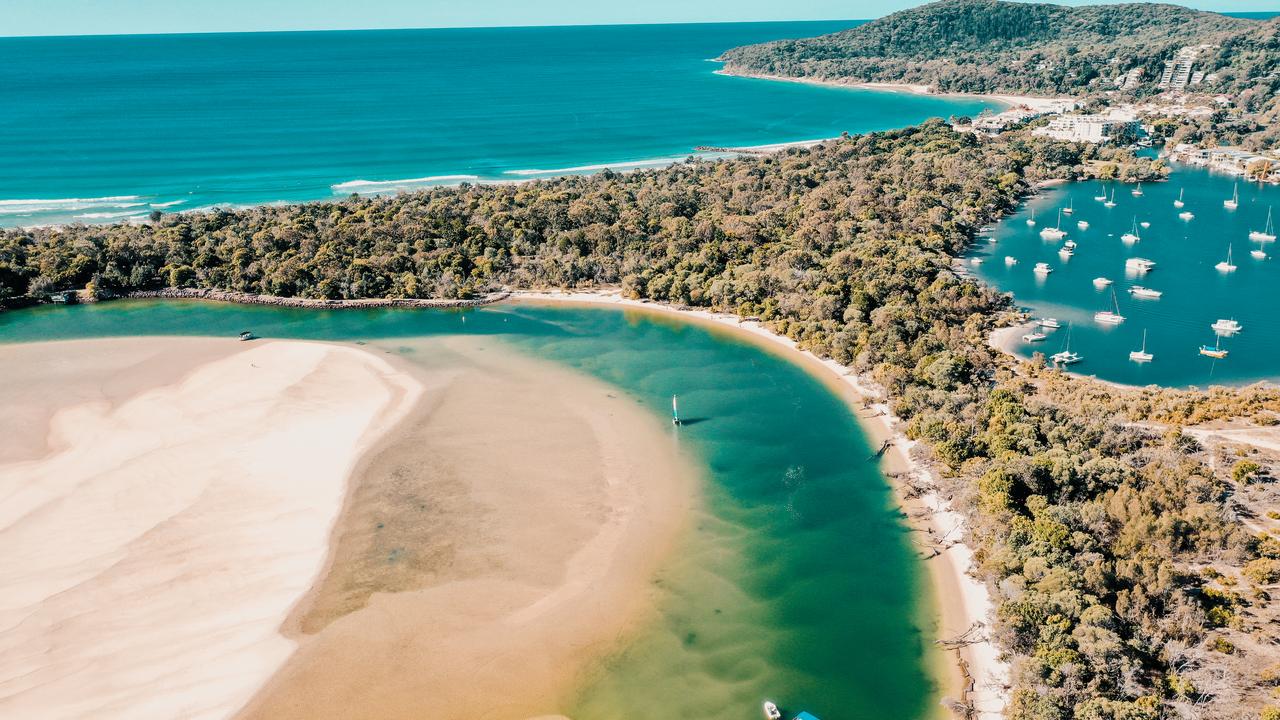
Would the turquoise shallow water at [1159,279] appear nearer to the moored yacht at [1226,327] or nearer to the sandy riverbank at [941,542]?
the moored yacht at [1226,327]

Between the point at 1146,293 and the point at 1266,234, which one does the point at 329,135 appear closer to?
the point at 1146,293

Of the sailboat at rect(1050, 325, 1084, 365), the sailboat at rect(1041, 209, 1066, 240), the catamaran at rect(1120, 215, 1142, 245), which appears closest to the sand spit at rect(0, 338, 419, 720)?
the sailboat at rect(1050, 325, 1084, 365)

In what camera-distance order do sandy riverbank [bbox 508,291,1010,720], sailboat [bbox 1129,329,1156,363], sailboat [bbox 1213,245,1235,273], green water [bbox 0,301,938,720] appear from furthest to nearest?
sailboat [bbox 1213,245,1235,273], sailboat [bbox 1129,329,1156,363], green water [bbox 0,301,938,720], sandy riverbank [bbox 508,291,1010,720]

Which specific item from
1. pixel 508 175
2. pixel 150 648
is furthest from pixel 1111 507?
pixel 508 175

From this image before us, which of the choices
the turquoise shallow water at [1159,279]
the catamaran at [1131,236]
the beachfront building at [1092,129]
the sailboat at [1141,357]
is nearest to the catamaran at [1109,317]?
the turquoise shallow water at [1159,279]

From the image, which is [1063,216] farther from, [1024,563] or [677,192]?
[1024,563]

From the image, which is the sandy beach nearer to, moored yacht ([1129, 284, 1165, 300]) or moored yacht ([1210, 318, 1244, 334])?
moored yacht ([1210, 318, 1244, 334])
